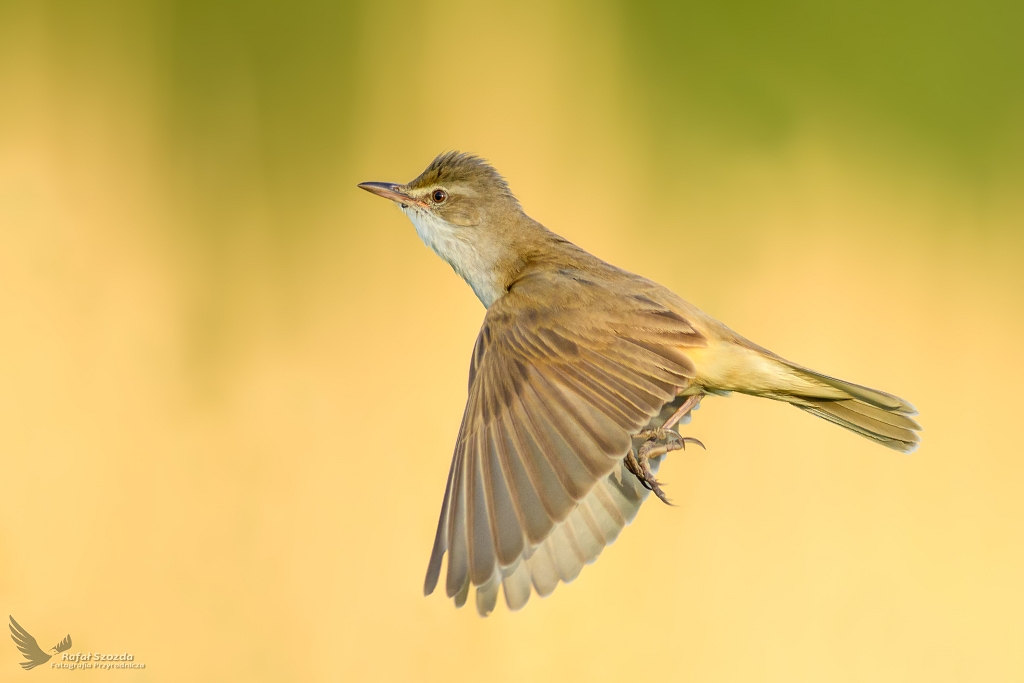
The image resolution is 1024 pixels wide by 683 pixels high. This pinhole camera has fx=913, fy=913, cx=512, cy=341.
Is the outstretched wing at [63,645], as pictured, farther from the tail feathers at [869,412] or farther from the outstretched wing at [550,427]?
the tail feathers at [869,412]

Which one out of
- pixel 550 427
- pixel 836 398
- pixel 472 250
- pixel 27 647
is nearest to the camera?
pixel 550 427

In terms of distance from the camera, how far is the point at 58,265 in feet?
12.8

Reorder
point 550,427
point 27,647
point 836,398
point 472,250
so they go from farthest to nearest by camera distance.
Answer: point 27,647 < point 472,250 < point 836,398 < point 550,427

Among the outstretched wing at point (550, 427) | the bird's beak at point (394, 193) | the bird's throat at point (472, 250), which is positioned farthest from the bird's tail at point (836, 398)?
the bird's beak at point (394, 193)

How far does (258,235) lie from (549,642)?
2.13m

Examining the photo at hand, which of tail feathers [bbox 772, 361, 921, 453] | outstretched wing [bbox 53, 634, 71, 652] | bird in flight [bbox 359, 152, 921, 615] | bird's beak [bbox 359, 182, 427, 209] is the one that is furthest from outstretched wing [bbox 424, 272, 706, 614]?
outstretched wing [bbox 53, 634, 71, 652]

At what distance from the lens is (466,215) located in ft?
8.81

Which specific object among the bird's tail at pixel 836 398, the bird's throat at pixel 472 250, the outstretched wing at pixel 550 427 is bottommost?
the outstretched wing at pixel 550 427

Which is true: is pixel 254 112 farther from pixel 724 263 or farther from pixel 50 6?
pixel 724 263

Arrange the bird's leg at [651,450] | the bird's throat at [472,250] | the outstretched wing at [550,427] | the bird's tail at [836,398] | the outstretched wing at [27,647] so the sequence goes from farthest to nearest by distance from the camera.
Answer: the outstretched wing at [27,647] → the bird's throat at [472,250] → the bird's tail at [836,398] → the bird's leg at [651,450] → the outstretched wing at [550,427]

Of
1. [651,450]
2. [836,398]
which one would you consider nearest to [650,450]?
[651,450]

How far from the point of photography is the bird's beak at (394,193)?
2.66 metres

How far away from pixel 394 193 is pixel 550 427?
1.03 m

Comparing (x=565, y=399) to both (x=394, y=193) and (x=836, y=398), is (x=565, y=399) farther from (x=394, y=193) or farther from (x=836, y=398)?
(x=394, y=193)
